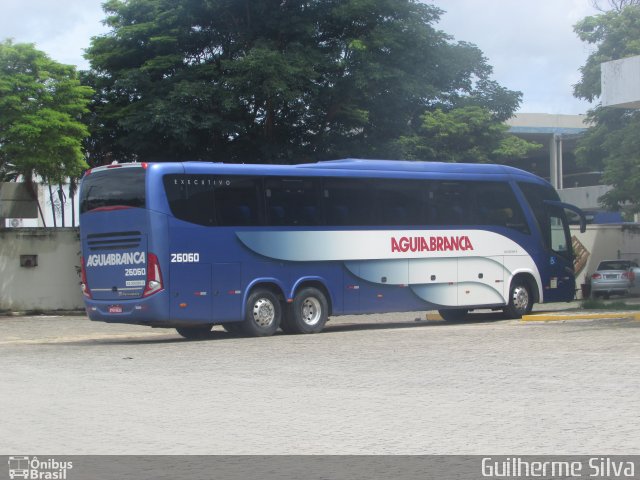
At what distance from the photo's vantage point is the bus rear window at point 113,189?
70.1 feet

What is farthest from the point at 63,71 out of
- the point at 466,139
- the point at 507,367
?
the point at 507,367

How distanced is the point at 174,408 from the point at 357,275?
13277 mm

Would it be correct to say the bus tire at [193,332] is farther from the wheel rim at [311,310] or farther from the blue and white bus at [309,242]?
the wheel rim at [311,310]

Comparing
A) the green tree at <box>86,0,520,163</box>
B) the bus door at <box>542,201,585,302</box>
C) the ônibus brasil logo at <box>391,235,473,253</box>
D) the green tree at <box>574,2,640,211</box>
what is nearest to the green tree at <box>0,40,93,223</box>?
the green tree at <box>86,0,520,163</box>

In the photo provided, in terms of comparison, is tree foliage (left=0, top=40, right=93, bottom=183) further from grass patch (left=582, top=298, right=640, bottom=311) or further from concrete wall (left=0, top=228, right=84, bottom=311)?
A: grass patch (left=582, top=298, right=640, bottom=311)

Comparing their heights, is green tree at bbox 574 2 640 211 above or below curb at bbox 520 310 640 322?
above

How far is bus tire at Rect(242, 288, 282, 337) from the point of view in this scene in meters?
22.9

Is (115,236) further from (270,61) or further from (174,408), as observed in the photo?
(270,61)

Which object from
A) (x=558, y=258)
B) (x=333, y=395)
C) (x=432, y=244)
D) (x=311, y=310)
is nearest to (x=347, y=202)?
(x=311, y=310)

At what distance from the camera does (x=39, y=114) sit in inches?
1264

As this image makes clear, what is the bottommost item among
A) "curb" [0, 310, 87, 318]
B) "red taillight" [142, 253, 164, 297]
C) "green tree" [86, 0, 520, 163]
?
"curb" [0, 310, 87, 318]

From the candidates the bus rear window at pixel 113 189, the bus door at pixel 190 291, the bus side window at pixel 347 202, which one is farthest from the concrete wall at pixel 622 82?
the bus rear window at pixel 113 189
